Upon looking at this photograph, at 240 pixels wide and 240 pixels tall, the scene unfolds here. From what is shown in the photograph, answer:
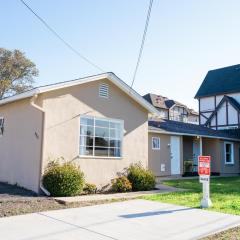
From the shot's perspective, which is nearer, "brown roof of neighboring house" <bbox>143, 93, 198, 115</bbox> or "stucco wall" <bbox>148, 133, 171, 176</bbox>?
"stucco wall" <bbox>148, 133, 171, 176</bbox>

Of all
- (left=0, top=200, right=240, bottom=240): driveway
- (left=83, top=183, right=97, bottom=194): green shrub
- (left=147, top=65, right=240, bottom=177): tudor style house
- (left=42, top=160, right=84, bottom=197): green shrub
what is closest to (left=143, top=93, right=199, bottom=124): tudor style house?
(left=147, top=65, right=240, bottom=177): tudor style house

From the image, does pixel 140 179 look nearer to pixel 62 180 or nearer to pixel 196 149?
pixel 62 180

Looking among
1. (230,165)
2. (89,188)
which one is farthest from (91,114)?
(230,165)

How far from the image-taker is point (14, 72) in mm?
43125

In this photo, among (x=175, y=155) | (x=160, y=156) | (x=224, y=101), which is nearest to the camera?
(x=160, y=156)

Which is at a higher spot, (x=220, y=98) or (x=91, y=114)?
(x=220, y=98)

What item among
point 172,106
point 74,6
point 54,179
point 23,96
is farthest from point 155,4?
point 172,106

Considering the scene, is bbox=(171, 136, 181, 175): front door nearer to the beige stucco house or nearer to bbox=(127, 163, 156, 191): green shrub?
the beige stucco house

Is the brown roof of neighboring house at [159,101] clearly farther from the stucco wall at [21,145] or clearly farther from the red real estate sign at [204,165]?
the red real estate sign at [204,165]

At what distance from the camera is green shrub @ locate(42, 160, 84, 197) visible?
11453mm

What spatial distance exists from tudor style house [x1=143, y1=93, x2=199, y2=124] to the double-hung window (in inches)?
1637

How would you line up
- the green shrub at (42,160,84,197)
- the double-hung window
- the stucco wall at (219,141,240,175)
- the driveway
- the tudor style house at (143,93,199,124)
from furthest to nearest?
the tudor style house at (143,93,199,124) < the stucco wall at (219,141,240,175) < the double-hung window < the green shrub at (42,160,84,197) < the driveway

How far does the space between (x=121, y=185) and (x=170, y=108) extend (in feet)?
153

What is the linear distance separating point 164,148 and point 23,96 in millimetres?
9677
